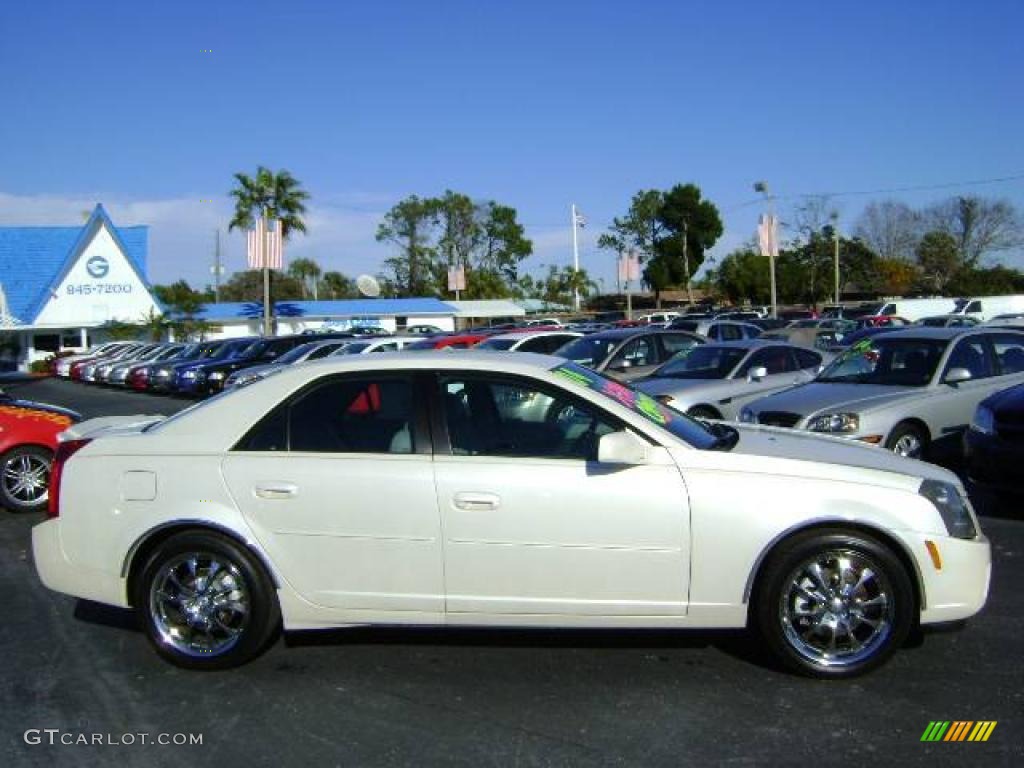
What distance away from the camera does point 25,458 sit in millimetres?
9086

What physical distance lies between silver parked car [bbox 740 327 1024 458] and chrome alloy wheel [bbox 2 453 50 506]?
22.9 ft

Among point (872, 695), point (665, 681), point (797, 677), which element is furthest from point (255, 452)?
point (872, 695)

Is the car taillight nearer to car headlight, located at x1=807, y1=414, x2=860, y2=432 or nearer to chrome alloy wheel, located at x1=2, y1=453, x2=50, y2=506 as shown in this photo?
chrome alloy wheel, located at x1=2, y1=453, x2=50, y2=506

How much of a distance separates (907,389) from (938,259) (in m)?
69.8

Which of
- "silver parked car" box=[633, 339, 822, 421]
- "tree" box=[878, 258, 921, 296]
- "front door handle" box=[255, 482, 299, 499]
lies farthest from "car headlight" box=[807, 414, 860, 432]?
"tree" box=[878, 258, 921, 296]

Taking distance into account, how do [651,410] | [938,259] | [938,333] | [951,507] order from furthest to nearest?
[938,259] < [938,333] < [651,410] < [951,507]

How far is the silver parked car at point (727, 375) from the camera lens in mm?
10977

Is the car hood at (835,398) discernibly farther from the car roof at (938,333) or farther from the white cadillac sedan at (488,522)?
the white cadillac sedan at (488,522)

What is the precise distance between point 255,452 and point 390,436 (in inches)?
26.2

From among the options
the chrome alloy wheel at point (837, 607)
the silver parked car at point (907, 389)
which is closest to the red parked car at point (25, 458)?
the silver parked car at point (907, 389)

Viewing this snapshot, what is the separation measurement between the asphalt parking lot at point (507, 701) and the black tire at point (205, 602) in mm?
133

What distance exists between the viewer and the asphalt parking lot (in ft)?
12.3

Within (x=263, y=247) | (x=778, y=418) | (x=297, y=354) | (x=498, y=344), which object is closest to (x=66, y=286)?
(x=263, y=247)

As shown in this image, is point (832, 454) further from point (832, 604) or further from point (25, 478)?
point (25, 478)
